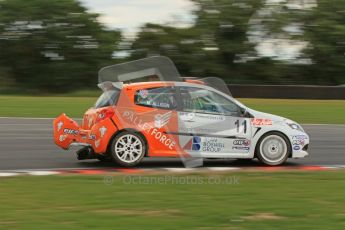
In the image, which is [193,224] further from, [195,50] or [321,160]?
[195,50]

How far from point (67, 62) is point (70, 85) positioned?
206cm

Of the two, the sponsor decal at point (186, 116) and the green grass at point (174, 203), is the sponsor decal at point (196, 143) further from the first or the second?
the green grass at point (174, 203)

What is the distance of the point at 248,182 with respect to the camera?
8.79m

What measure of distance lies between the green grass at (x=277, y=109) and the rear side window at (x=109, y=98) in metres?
13.1

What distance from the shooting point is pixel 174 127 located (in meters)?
10.6

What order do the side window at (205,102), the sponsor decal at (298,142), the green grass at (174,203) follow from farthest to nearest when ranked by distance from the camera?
1. the sponsor decal at (298,142)
2. the side window at (205,102)
3. the green grass at (174,203)

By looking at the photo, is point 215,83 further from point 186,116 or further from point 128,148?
point 128,148

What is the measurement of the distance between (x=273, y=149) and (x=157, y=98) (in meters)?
2.34

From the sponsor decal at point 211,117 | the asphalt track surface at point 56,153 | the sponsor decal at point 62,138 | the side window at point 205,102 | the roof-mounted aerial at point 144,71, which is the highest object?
the roof-mounted aerial at point 144,71

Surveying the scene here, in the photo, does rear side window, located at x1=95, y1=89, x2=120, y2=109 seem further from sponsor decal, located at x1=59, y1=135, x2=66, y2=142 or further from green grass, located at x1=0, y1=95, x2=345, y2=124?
green grass, located at x1=0, y1=95, x2=345, y2=124

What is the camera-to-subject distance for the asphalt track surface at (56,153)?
1136 cm

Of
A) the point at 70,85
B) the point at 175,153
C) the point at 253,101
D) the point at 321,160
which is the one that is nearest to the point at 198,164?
the point at 175,153

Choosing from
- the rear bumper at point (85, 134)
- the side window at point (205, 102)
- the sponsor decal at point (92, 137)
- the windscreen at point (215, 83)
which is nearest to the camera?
the rear bumper at point (85, 134)

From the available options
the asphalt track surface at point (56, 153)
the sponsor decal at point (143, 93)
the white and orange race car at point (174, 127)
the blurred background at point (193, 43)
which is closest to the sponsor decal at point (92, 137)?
the white and orange race car at point (174, 127)
